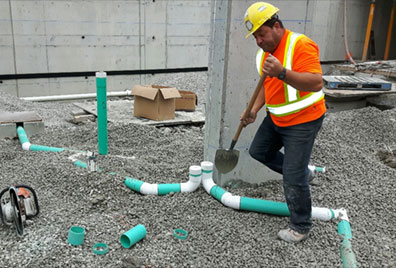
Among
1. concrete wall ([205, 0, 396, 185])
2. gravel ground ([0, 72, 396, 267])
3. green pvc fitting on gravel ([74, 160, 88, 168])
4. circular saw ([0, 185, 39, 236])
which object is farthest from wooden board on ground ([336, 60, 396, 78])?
circular saw ([0, 185, 39, 236])

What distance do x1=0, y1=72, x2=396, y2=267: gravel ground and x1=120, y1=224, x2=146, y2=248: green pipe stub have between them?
0.05m

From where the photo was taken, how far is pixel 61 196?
3.22 metres

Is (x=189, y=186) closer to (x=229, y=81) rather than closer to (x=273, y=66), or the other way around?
(x=229, y=81)

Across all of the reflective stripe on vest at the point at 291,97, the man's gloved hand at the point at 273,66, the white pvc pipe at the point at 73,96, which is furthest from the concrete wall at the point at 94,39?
the man's gloved hand at the point at 273,66

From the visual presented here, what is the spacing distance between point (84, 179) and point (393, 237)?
2.67m

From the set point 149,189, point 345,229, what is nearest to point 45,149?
point 149,189

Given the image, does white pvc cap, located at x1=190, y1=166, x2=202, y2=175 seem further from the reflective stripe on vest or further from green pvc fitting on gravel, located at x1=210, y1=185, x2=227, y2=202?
the reflective stripe on vest

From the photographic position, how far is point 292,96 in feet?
8.57

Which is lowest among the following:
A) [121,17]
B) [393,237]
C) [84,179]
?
[393,237]

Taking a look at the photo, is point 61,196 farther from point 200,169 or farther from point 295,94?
point 295,94

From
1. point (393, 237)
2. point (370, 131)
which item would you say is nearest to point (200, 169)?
point (393, 237)

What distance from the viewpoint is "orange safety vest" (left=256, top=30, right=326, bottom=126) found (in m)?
2.48

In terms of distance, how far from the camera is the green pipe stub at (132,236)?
8.48 feet

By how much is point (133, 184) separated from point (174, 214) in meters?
0.54
